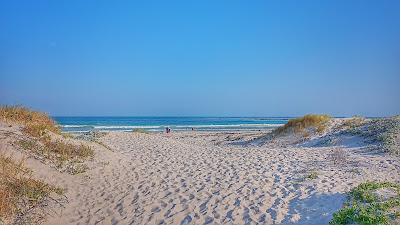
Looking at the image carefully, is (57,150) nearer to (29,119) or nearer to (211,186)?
(29,119)

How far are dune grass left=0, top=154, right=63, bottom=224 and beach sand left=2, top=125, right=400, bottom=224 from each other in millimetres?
504

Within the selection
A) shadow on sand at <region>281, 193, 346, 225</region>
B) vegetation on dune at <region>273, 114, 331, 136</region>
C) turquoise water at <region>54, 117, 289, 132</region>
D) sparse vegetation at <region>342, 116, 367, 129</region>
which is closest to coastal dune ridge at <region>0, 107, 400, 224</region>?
shadow on sand at <region>281, 193, 346, 225</region>

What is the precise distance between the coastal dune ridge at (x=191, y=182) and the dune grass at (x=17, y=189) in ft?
0.13

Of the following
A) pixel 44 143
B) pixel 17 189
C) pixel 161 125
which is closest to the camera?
pixel 17 189

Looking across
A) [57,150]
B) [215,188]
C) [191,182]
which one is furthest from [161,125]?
[215,188]

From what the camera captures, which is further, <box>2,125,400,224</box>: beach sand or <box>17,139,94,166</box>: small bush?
<box>17,139,94,166</box>: small bush

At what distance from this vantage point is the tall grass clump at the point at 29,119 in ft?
42.3

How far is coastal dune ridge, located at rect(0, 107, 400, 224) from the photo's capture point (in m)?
7.57

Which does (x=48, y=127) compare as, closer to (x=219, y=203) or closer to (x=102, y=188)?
(x=102, y=188)

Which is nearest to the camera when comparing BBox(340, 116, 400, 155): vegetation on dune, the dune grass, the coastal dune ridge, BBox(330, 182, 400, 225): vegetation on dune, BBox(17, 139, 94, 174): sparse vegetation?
BBox(330, 182, 400, 225): vegetation on dune

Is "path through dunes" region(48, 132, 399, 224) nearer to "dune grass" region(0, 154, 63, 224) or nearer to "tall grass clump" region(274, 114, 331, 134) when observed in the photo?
"dune grass" region(0, 154, 63, 224)

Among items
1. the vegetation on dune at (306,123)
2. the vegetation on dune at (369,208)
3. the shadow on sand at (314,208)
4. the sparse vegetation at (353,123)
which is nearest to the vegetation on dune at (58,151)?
the shadow on sand at (314,208)

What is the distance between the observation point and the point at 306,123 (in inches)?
934

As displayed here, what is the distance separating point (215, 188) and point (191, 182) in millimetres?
990
